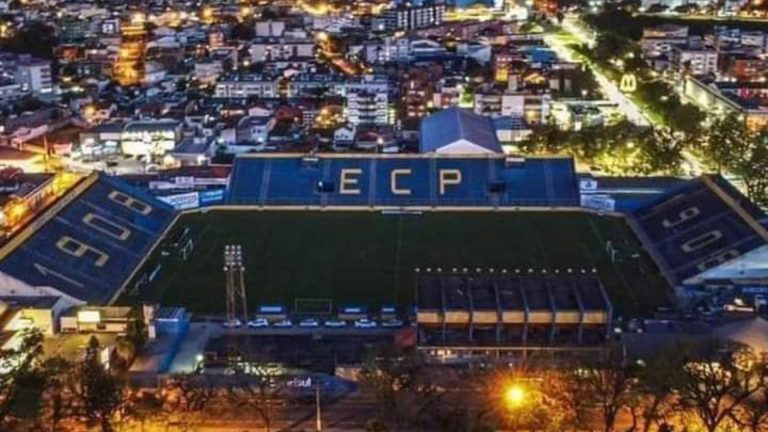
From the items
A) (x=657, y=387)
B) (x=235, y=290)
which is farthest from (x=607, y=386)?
(x=235, y=290)

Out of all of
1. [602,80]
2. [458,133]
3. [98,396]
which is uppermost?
[98,396]

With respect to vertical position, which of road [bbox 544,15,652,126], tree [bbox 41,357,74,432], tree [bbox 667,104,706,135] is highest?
tree [bbox 41,357,74,432]

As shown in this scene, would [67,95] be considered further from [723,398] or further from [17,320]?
[723,398]

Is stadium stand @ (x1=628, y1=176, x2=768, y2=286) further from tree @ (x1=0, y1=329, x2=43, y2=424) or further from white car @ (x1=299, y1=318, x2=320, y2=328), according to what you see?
tree @ (x1=0, y1=329, x2=43, y2=424)

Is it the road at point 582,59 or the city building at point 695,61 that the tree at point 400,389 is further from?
the city building at point 695,61

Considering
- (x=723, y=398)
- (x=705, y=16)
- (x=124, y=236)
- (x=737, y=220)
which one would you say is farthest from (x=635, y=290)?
(x=705, y=16)

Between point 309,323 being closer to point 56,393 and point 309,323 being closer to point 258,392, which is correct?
point 258,392

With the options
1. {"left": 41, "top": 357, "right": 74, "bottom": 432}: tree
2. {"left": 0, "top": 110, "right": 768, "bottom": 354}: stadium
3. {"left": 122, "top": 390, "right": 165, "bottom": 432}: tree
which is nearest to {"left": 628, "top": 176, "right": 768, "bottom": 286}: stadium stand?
{"left": 0, "top": 110, "right": 768, "bottom": 354}: stadium
